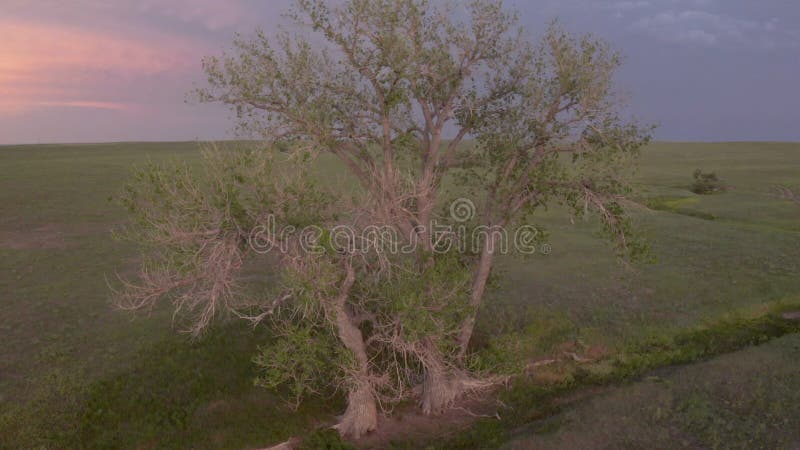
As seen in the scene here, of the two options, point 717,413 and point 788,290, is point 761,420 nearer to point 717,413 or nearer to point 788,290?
point 717,413

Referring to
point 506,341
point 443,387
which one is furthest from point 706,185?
point 443,387

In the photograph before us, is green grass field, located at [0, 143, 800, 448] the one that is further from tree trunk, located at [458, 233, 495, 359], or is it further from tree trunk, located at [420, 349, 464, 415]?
tree trunk, located at [420, 349, 464, 415]

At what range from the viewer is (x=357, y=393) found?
15.9 meters

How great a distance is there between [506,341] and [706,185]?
53498 millimetres

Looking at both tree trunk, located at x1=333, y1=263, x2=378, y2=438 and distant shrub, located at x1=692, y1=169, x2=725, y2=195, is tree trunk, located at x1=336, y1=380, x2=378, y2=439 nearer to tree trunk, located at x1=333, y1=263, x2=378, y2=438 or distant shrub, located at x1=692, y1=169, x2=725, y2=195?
tree trunk, located at x1=333, y1=263, x2=378, y2=438

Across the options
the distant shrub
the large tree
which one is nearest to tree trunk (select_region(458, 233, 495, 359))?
the large tree

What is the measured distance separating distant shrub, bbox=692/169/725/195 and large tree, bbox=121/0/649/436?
5021cm

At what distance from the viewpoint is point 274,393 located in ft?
59.5

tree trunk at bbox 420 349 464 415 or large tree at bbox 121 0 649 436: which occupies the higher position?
large tree at bbox 121 0 649 436

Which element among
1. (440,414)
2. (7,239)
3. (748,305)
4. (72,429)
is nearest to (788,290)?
(748,305)

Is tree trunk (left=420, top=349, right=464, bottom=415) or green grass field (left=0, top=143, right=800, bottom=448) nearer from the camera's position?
green grass field (left=0, top=143, right=800, bottom=448)

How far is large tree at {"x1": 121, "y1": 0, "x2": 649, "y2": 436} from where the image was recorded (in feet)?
46.3

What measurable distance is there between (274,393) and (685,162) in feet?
308

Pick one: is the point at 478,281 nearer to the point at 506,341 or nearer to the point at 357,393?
the point at 506,341
